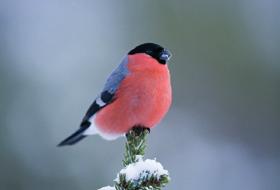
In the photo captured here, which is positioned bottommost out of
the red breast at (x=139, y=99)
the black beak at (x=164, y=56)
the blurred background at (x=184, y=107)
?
the red breast at (x=139, y=99)

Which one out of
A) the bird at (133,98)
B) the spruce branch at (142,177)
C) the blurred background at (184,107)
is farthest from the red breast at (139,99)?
the blurred background at (184,107)

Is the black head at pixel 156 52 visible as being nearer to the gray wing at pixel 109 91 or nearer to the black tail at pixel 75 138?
the gray wing at pixel 109 91

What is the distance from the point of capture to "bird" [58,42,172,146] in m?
1.62

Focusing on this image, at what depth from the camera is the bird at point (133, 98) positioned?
162 cm

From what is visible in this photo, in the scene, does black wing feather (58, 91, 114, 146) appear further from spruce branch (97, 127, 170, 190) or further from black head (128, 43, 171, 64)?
spruce branch (97, 127, 170, 190)

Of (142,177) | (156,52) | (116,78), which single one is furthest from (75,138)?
(142,177)

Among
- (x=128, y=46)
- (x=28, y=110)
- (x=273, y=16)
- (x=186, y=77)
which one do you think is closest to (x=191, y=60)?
(x=186, y=77)

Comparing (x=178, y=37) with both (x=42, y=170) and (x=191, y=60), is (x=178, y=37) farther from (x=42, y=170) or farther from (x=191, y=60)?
(x=42, y=170)

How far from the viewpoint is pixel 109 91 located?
1757 mm

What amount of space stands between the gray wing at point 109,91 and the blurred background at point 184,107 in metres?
1.13

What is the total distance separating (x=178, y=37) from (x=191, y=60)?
130 millimetres

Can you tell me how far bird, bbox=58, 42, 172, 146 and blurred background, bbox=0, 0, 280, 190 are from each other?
3.77ft

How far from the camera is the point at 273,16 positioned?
3.41 m

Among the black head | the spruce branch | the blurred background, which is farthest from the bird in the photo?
the blurred background
